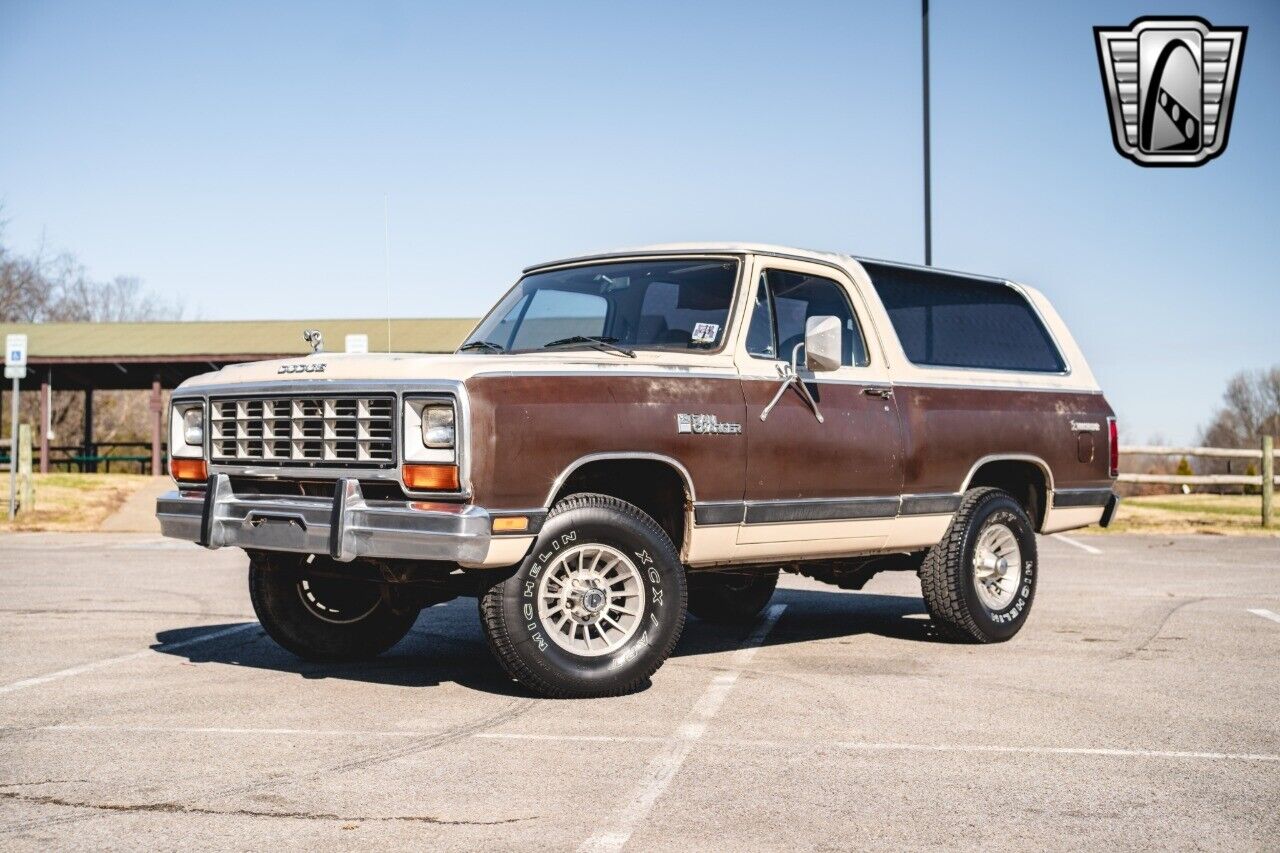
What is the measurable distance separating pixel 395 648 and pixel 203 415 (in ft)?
6.28

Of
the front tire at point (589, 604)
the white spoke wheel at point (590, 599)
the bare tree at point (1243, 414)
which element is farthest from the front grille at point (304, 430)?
the bare tree at point (1243, 414)

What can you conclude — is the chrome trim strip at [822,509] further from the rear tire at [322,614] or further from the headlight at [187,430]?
the headlight at [187,430]

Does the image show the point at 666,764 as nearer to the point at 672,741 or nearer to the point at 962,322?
the point at 672,741

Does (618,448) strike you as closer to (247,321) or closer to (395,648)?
(395,648)

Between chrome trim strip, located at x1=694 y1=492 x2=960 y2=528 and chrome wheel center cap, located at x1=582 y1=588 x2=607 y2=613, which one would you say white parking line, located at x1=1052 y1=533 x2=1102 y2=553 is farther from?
chrome wheel center cap, located at x1=582 y1=588 x2=607 y2=613

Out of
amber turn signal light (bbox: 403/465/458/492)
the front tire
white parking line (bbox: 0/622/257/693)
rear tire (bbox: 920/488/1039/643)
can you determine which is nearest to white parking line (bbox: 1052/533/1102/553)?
rear tire (bbox: 920/488/1039/643)

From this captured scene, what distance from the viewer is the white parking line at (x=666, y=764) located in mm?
4172

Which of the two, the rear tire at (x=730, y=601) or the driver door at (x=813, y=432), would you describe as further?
the rear tire at (x=730, y=601)

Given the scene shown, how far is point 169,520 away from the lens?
22.8 feet

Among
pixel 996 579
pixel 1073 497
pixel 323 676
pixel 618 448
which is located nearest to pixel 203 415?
pixel 323 676

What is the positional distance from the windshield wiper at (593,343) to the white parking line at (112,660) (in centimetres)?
281

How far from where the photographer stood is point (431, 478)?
237 inches

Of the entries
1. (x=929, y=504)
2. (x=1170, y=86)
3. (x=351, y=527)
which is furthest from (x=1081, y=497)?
(x=1170, y=86)

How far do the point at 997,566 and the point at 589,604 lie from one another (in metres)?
3.29
